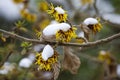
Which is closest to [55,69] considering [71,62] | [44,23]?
A: [71,62]

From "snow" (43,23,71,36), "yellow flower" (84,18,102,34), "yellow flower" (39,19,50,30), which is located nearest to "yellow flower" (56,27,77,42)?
"snow" (43,23,71,36)

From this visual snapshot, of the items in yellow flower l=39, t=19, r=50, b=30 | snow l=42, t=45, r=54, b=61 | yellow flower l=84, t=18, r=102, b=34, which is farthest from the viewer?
yellow flower l=39, t=19, r=50, b=30

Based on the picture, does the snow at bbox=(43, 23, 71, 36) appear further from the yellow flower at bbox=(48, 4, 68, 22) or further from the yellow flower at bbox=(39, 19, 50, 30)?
the yellow flower at bbox=(39, 19, 50, 30)

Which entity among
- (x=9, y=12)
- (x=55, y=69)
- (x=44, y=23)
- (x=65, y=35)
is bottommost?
(x=55, y=69)

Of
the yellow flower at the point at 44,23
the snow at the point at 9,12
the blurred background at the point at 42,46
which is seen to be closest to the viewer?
the blurred background at the point at 42,46

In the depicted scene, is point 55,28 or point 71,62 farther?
point 71,62

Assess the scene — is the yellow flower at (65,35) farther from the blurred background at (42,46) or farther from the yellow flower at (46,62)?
the blurred background at (42,46)

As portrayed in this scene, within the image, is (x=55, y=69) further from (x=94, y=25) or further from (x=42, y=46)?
(x=42, y=46)

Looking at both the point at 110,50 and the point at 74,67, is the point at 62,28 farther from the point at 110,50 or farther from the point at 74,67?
the point at 110,50

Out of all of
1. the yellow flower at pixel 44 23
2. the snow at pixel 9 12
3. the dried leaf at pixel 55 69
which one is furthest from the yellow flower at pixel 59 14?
the snow at pixel 9 12
